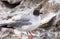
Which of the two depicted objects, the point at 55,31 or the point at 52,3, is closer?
the point at 55,31

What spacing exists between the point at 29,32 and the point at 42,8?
1.16ft

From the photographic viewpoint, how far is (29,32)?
142 centimetres

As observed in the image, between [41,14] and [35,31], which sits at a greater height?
[41,14]

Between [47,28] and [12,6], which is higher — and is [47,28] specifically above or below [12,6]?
below

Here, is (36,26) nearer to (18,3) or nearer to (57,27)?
(57,27)

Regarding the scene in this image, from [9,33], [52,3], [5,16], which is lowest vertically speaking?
[9,33]

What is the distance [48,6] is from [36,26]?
0.91 ft

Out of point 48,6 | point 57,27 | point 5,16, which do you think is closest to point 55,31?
point 57,27

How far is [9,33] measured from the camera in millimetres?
1470

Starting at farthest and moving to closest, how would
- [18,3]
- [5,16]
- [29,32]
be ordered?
[18,3]
[5,16]
[29,32]

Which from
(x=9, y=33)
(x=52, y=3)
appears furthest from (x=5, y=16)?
(x=52, y=3)

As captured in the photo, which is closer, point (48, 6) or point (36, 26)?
point (36, 26)

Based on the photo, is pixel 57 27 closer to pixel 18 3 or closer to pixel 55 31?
pixel 55 31

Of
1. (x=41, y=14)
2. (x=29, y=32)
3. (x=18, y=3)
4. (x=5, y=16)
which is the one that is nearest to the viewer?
(x=29, y=32)
